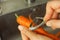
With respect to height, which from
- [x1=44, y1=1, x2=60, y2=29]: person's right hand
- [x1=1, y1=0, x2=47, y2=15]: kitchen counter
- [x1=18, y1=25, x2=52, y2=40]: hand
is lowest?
[x1=18, y1=25, x2=52, y2=40]: hand

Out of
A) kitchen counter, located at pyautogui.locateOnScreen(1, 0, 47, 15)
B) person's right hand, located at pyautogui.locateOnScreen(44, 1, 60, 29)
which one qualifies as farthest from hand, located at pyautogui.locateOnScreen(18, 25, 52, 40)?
kitchen counter, located at pyautogui.locateOnScreen(1, 0, 47, 15)

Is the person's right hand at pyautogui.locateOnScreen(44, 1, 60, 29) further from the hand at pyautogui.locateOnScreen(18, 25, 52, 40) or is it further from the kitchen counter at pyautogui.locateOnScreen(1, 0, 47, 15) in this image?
the kitchen counter at pyautogui.locateOnScreen(1, 0, 47, 15)

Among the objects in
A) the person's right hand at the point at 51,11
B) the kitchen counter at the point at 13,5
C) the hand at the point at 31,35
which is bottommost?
the hand at the point at 31,35

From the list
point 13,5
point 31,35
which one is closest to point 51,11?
point 31,35

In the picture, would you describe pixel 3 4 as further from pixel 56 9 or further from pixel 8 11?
pixel 56 9

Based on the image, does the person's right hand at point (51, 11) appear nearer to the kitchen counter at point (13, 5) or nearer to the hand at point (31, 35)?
the hand at point (31, 35)

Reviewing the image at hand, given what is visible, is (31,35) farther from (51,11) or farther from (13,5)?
(13,5)

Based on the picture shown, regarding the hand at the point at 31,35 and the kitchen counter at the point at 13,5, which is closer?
the hand at the point at 31,35

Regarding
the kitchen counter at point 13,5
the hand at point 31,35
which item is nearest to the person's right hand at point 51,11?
the hand at point 31,35

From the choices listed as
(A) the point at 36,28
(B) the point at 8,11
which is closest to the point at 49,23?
(A) the point at 36,28
